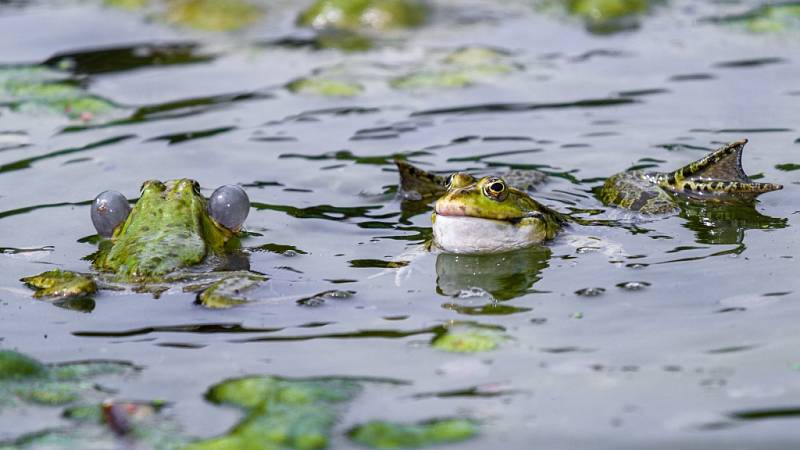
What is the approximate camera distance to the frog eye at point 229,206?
7621 mm

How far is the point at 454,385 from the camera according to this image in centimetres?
559

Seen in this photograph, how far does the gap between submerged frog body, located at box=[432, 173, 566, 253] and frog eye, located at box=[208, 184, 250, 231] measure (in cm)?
125

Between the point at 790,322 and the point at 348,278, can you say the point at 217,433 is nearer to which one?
the point at 348,278

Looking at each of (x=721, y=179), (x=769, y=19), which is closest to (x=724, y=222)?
(x=721, y=179)

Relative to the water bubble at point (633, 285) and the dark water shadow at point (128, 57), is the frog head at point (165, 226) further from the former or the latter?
the dark water shadow at point (128, 57)

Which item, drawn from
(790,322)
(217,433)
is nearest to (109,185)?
(217,433)

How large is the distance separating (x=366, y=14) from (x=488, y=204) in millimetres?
7139

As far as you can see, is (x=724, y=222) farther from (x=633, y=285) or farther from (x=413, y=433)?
(x=413, y=433)

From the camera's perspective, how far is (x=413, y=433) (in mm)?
5125

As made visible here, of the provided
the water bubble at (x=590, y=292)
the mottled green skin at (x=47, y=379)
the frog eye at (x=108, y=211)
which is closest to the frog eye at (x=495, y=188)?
the water bubble at (x=590, y=292)

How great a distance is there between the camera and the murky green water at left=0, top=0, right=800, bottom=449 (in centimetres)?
550

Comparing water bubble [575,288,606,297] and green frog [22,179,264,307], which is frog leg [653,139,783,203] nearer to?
water bubble [575,288,606,297]

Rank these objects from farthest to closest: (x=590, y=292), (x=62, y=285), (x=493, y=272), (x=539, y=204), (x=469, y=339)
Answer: (x=539, y=204)
(x=493, y=272)
(x=62, y=285)
(x=590, y=292)
(x=469, y=339)

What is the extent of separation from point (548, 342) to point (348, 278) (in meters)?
1.60
